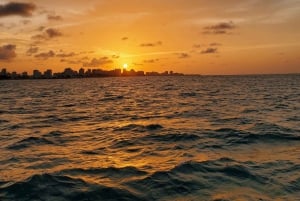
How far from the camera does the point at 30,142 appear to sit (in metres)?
17.8

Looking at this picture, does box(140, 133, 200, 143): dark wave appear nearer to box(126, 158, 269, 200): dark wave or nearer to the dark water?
the dark water

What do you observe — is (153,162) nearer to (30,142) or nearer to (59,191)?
(59,191)

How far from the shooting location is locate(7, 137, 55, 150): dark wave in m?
16.7

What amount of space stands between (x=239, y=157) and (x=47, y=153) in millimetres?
8624

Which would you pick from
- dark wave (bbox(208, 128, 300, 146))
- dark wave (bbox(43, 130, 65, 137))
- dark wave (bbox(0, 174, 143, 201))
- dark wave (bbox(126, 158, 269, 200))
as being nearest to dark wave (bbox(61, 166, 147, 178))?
dark wave (bbox(126, 158, 269, 200))

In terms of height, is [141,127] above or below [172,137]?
below

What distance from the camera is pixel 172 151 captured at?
1533 cm

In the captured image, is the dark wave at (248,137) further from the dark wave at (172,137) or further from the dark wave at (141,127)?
the dark wave at (141,127)

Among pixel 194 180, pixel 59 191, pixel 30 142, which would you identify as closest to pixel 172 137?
pixel 194 180

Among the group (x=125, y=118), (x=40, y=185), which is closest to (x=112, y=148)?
(x=40, y=185)

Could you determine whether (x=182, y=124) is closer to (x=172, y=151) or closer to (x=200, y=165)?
(x=172, y=151)

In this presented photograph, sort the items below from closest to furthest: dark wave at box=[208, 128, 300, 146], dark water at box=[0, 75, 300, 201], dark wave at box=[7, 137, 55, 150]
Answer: dark water at box=[0, 75, 300, 201] → dark wave at box=[7, 137, 55, 150] → dark wave at box=[208, 128, 300, 146]

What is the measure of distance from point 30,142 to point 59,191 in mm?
8370

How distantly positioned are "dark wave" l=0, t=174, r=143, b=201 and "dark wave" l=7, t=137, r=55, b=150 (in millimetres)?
6041
